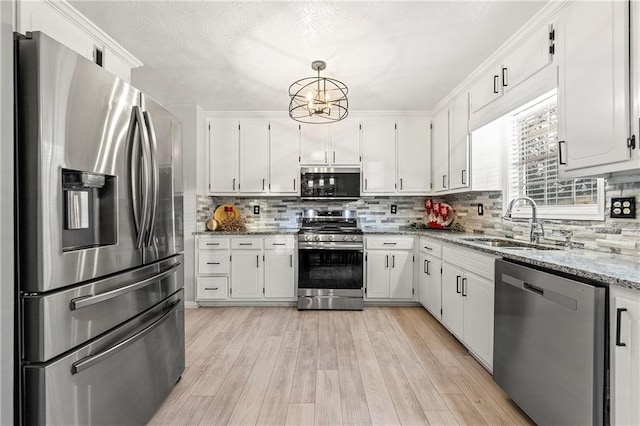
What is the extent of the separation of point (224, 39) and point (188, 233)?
→ 88.5 inches

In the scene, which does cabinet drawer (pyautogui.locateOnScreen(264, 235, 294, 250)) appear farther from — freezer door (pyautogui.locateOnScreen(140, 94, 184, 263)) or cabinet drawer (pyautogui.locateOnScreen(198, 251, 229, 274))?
freezer door (pyautogui.locateOnScreen(140, 94, 184, 263))

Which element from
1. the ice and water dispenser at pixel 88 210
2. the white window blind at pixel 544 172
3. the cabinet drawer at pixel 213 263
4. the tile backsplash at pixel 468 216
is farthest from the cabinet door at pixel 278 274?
the white window blind at pixel 544 172

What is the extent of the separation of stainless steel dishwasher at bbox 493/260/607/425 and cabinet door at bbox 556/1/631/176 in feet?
2.31

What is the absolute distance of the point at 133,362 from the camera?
1.46 m

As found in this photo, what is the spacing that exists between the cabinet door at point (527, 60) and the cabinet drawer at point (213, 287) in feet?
11.2

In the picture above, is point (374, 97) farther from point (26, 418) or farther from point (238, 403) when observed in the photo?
point (26, 418)

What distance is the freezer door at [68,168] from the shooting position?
105 centimetres

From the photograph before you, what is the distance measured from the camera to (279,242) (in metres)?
3.63

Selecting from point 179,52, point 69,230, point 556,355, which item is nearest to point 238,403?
point 69,230

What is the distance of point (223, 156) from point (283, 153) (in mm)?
778

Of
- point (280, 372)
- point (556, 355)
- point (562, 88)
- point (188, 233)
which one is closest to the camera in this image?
point (556, 355)

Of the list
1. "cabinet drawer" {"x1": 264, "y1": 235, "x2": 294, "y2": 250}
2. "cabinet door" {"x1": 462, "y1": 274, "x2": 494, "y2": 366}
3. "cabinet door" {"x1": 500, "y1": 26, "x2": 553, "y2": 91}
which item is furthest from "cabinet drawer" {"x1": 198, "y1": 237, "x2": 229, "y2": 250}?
"cabinet door" {"x1": 500, "y1": 26, "x2": 553, "y2": 91}

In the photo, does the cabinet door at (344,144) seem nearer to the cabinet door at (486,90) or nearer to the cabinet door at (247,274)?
the cabinet door at (486,90)

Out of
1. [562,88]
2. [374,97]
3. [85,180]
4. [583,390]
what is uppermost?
[374,97]
